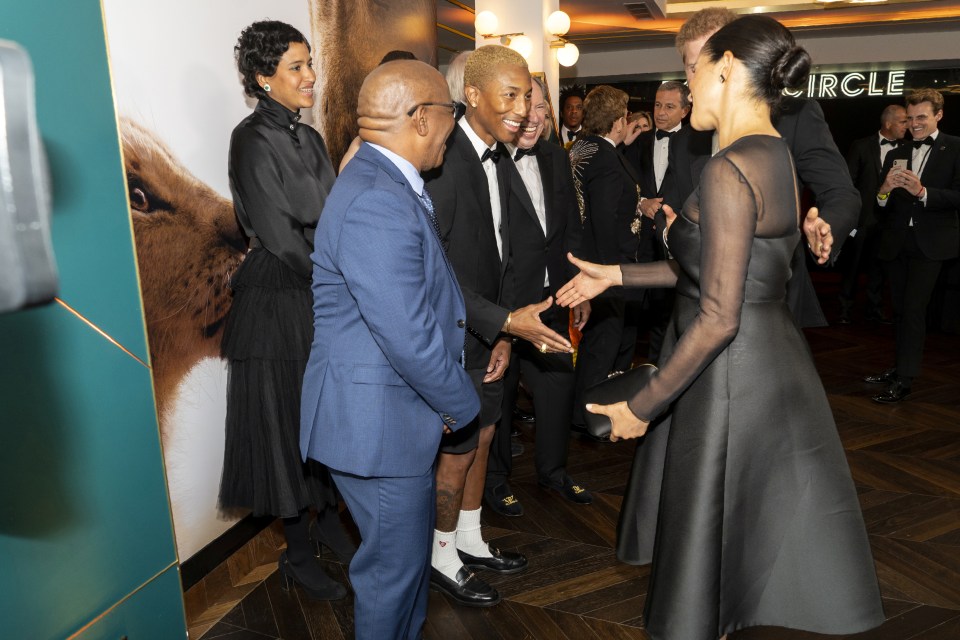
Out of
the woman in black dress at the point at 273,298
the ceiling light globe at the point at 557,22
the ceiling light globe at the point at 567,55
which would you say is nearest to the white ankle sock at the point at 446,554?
the woman in black dress at the point at 273,298

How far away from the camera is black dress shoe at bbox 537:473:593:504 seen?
11.0 feet

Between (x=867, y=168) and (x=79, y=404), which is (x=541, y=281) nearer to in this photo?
(x=79, y=404)

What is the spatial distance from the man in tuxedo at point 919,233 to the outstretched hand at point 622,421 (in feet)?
12.2

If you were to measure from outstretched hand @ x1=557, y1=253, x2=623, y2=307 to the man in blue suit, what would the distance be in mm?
628

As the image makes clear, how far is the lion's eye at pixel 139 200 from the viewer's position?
7.78 ft

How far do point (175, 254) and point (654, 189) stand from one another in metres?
3.63

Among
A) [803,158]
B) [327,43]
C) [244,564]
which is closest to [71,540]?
[244,564]

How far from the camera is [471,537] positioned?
9.09ft

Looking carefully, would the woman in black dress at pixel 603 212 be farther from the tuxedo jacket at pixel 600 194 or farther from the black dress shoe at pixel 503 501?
the black dress shoe at pixel 503 501

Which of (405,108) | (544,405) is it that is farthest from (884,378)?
(405,108)

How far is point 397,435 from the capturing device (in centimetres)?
166

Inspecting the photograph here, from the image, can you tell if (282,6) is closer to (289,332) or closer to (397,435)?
(289,332)

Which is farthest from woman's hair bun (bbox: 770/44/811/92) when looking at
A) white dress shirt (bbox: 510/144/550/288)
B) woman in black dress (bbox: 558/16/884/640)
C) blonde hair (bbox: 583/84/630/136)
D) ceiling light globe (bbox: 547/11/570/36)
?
ceiling light globe (bbox: 547/11/570/36)

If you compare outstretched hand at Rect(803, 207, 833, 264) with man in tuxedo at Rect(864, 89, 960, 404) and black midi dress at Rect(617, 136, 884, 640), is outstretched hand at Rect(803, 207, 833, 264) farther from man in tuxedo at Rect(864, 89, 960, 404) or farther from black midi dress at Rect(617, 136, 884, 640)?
man in tuxedo at Rect(864, 89, 960, 404)
